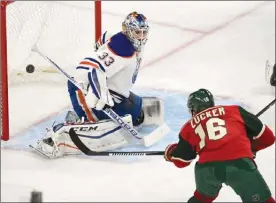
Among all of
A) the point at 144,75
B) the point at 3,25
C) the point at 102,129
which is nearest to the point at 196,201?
the point at 102,129

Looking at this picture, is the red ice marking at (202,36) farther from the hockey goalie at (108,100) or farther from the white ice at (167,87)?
the hockey goalie at (108,100)

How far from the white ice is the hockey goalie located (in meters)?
0.08

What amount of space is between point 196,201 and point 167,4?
127 inches

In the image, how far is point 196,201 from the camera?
302cm

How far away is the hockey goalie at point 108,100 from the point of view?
378cm

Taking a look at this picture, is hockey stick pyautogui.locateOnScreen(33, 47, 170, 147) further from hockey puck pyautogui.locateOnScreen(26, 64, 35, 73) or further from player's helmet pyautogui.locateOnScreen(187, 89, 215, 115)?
player's helmet pyautogui.locateOnScreen(187, 89, 215, 115)

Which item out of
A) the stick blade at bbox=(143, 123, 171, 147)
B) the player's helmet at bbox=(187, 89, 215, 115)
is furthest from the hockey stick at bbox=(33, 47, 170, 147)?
the player's helmet at bbox=(187, 89, 215, 115)

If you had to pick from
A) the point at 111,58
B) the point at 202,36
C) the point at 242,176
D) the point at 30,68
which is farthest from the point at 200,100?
the point at 202,36

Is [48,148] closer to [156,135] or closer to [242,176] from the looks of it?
[156,135]

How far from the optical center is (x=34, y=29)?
463cm

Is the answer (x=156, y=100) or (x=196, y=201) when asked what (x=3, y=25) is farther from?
(x=196, y=201)

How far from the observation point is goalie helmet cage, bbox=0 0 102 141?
415 cm

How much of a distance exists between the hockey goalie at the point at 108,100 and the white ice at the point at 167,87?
0.08 metres

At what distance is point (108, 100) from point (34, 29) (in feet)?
3.10
